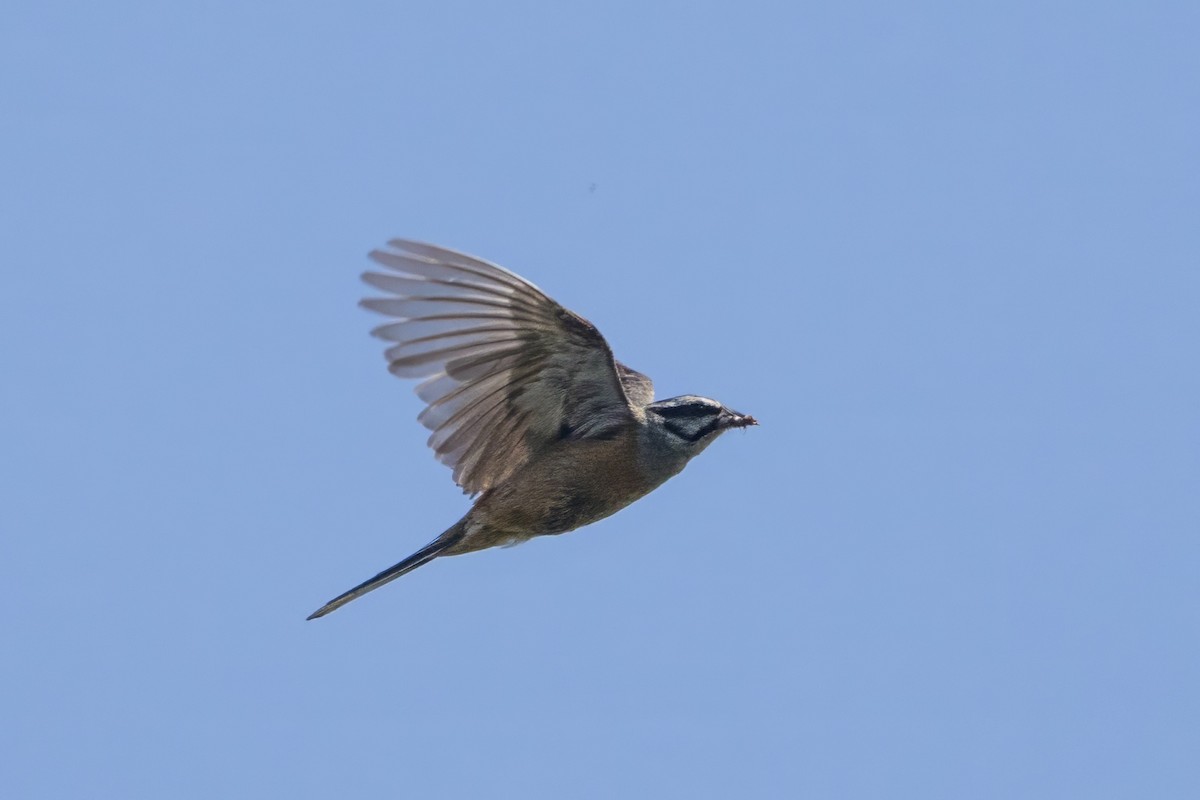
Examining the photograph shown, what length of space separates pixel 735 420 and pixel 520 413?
152 centimetres

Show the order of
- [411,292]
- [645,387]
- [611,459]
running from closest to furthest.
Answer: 1. [411,292]
2. [611,459]
3. [645,387]

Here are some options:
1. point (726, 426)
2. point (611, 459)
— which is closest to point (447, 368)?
point (611, 459)

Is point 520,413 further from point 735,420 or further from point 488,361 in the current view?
point 735,420

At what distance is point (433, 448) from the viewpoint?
1062cm

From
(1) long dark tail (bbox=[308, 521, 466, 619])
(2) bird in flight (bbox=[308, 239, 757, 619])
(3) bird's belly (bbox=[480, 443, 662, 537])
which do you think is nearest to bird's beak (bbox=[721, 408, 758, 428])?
(2) bird in flight (bbox=[308, 239, 757, 619])

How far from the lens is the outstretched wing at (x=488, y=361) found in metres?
9.75

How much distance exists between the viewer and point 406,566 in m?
10.5

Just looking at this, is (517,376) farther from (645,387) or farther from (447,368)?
(645,387)

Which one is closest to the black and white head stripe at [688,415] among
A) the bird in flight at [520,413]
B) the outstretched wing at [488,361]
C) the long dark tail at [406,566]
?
the bird in flight at [520,413]

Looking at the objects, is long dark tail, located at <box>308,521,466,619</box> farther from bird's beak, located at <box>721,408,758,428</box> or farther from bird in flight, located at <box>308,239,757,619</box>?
bird's beak, located at <box>721,408,758,428</box>

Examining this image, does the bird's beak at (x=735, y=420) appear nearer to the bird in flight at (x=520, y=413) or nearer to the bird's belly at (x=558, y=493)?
the bird in flight at (x=520, y=413)

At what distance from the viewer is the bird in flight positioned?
32.4 feet

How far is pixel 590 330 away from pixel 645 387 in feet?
7.65

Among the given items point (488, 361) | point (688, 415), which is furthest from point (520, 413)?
point (688, 415)
